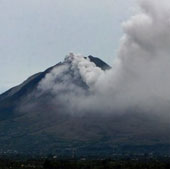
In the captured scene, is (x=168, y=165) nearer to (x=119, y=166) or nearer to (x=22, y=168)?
(x=119, y=166)

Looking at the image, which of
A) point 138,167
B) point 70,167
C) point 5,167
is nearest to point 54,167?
point 70,167

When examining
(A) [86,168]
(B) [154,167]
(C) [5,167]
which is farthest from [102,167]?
(C) [5,167]

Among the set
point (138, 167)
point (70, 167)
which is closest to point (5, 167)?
point (70, 167)

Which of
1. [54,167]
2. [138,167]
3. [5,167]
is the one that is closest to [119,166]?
[138,167]

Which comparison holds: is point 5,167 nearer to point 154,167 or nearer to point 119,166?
point 119,166

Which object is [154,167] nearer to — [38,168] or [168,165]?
[168,165]

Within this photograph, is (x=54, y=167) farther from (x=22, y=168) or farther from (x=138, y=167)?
(x=138, y=167)
